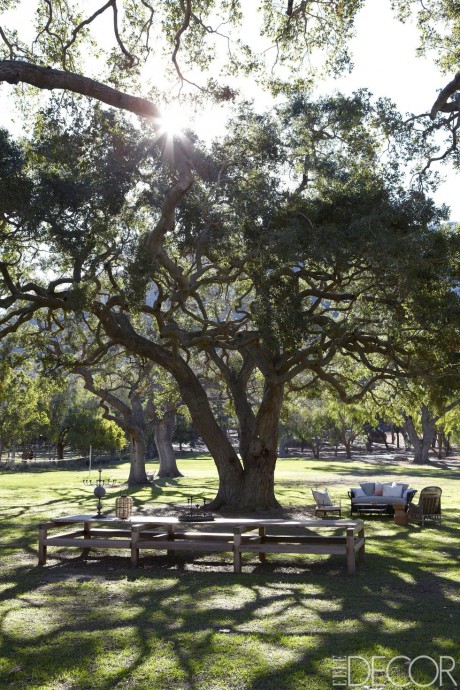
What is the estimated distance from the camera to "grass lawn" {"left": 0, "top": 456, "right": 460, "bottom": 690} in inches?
220

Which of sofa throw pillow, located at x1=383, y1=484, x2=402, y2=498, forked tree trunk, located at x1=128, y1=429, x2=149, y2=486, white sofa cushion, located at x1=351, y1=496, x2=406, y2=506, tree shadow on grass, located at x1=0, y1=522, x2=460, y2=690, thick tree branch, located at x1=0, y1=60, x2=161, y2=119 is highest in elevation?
thick tree branch, located at x1=0, y1=60, x2=161, y2=119

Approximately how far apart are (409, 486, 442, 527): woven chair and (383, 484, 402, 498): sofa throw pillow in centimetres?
180

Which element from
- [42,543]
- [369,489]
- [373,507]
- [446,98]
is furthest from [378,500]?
[446,98]

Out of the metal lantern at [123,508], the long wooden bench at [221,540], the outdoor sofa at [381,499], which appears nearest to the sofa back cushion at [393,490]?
the outdoor sofa at [381,499]

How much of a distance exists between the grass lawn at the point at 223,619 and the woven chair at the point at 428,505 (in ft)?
9.18

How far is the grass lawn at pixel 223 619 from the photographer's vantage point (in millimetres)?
5586

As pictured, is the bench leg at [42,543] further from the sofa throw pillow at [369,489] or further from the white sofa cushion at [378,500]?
the sofa throw pillow at [369,489]

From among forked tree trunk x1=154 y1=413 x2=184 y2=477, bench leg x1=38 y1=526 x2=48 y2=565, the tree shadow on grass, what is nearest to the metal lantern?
the tree shadow on grass

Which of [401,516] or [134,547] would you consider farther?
[401,516]

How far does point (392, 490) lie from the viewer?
1902 centimetres

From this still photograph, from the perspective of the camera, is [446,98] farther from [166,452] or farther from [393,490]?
[166,452]

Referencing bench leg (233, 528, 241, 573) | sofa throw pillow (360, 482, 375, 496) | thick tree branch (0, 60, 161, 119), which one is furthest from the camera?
sofa throw pillow (360, 482, 375, 496)

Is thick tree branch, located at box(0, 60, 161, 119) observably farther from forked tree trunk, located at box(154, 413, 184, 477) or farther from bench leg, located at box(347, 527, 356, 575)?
forked tree trunk, located at box(154, 413, 184, 477)

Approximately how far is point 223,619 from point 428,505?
400 inches
